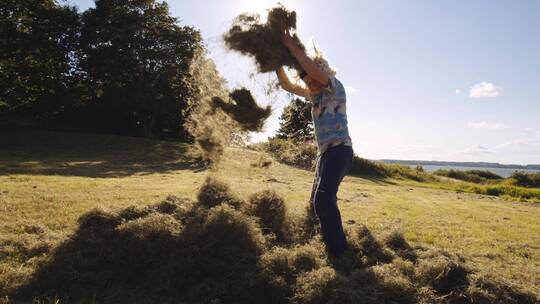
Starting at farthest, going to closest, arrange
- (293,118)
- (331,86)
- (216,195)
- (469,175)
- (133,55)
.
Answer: (469,175), (133,55), (293,118), (216,195), (331,86)

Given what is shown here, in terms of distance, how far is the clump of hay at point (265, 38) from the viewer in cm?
547

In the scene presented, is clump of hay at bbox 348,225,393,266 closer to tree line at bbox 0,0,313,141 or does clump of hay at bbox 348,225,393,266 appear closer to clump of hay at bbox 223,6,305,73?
clump of hay at bbox 223,6,305,73

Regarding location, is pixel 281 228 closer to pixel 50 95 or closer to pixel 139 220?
pixel 139 220

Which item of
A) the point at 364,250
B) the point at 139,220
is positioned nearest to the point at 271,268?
the point at 364,250

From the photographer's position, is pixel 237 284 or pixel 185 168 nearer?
pixel 237 284

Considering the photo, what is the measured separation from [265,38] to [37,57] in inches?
905

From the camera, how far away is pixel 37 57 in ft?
79.3

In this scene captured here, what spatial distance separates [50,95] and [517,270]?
27.8 meters

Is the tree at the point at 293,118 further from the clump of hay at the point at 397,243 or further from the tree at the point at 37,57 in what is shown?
the tree at the point at 37,57

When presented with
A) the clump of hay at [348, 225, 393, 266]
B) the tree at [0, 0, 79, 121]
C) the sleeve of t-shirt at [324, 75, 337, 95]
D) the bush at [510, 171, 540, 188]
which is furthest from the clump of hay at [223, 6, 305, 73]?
the bush at [510, 171, 540, 188]

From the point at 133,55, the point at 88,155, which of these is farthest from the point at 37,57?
the point at 88,155

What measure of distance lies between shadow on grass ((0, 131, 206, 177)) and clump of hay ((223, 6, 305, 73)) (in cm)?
993

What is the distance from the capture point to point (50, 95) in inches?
1056

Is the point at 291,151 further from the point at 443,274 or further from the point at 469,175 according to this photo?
the point at 469,175
